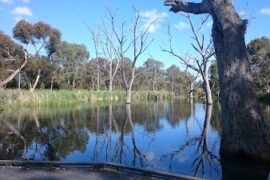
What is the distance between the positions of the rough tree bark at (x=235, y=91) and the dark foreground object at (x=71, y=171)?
3.75 meters

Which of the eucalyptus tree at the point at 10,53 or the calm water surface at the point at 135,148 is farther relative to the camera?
the eucalyptus tree at the point at 10,53

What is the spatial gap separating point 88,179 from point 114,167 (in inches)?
33.0

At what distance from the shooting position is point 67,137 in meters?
14.2

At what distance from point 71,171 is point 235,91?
5.10 m

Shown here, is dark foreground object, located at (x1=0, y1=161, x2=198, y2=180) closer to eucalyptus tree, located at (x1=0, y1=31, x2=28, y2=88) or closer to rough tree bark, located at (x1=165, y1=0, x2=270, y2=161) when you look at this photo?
rough tree bark, located at (x1=165, y1=0, x2=270, y2=161)

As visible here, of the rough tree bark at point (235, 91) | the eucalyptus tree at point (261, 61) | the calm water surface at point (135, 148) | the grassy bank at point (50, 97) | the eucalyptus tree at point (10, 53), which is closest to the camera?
the calm water surface at point (135, 148)

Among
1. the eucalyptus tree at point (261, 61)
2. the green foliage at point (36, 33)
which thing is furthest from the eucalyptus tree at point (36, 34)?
the eucalyptus tree at point (261, 61)

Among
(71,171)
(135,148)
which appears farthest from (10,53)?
(71,171)

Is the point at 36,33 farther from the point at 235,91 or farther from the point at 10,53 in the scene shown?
the point at 235,91

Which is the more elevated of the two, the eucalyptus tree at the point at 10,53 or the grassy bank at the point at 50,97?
the eucalyptus tree at the point at 10,53

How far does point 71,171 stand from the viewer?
7.34 meters

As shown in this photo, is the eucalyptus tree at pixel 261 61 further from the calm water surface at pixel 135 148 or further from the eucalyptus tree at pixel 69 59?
the calm water surface at pixel 135 148

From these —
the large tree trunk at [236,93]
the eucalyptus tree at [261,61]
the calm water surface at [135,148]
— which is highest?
the eucalyptus tree at [261,61]

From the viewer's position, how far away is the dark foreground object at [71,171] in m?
6.84
